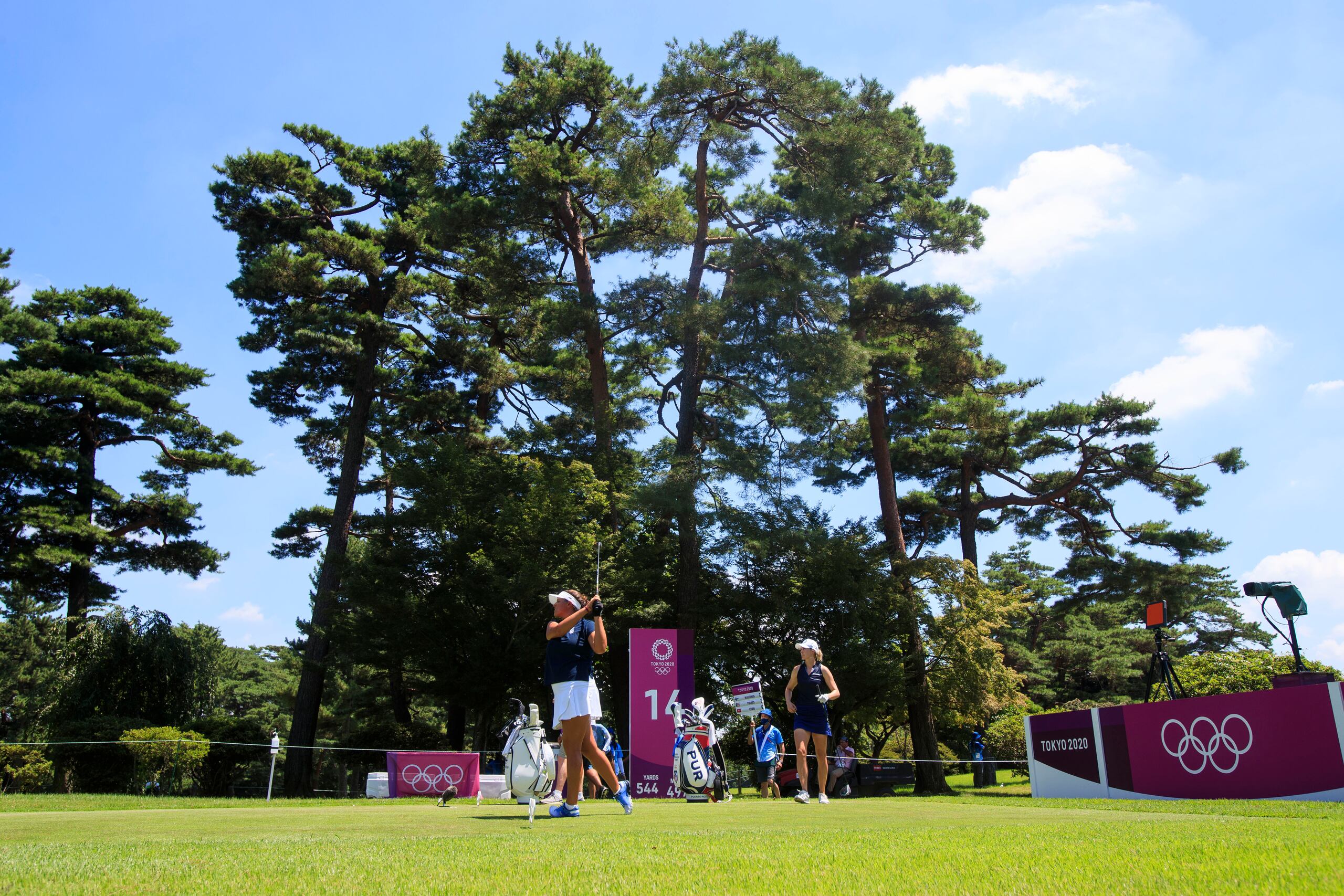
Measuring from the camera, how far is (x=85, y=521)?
88.6ft

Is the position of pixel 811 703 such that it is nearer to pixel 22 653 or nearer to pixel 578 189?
pixel 578 189

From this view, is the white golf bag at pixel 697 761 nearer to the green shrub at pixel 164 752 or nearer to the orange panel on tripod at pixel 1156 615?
the orange panel on tripod at pixel 1156 615

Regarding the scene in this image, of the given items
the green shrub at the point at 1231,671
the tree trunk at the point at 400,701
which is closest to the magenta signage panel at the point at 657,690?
the green shrub at the point at 1231,671

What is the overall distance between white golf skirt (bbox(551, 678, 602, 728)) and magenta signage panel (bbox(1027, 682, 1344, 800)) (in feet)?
26.0

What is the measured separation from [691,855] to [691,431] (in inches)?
732

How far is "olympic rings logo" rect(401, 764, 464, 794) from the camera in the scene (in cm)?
1550

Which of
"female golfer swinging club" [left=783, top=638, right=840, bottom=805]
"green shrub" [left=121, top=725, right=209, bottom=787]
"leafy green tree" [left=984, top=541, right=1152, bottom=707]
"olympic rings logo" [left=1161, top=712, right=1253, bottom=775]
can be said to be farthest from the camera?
"leafy green tree" [left=984, top=541, right=1152, bottom=707]

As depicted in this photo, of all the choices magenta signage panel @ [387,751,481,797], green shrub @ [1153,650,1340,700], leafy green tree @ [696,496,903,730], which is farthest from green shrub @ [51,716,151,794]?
green shrub @ [1153,650,1340,700]

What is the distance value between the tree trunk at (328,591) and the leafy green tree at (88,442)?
5.53 m

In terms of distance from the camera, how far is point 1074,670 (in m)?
38.0

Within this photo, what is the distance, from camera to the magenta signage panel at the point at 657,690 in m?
14.9

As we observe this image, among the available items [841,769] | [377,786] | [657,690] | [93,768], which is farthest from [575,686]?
[93,768]

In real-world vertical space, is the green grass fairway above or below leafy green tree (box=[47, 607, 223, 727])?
below

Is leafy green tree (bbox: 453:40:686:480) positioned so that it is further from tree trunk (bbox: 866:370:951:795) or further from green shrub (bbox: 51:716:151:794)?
green shrub (bbox: 51:716:151:794)
